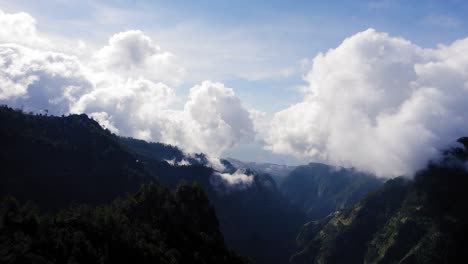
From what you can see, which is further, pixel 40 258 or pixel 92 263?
pixel 92 263

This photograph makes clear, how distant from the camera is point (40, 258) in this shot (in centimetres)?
13975

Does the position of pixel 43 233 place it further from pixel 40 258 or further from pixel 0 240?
pixel 40 258

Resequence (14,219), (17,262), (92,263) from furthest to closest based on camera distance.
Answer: (14,219)
(92,263)
(17,262)

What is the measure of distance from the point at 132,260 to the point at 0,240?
5707 cm

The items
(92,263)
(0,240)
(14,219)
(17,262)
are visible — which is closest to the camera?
(17,262)

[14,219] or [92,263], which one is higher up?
[14,219]

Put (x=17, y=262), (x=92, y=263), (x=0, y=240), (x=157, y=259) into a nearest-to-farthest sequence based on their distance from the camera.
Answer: (x=17, y=262) → (x=0, y=240) → (x=92, y=263) → (x=157, y=259)

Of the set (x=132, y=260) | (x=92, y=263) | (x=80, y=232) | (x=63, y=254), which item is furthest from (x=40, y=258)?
(x=132, y=260)

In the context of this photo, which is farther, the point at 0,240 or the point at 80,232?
the point at 80,232

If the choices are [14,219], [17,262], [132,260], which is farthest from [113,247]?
[17,262]

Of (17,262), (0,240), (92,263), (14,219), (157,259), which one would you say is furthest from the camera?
(157,259)

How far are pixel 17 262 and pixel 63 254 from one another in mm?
24731

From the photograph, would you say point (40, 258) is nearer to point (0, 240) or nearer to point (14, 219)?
point (0, 240)

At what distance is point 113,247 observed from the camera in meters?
188
